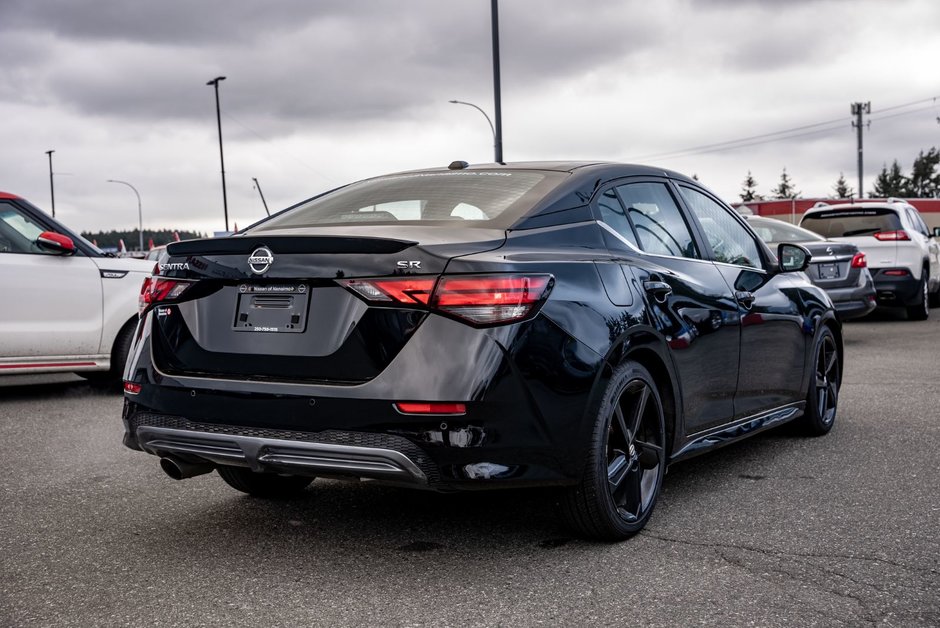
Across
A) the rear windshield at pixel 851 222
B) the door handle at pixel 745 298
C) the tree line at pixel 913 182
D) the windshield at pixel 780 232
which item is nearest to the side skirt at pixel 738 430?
the door handle at pixel 745 298

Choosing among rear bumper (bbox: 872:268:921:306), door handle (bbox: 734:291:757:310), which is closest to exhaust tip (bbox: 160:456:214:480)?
door handle (bbox: 734:291:757:310)

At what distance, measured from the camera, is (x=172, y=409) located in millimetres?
3953

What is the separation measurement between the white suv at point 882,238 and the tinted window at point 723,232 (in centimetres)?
1006

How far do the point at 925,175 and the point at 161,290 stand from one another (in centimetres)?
12937

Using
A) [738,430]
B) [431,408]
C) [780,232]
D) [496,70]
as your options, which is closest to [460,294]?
[431,408]

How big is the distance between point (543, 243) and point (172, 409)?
1.48m

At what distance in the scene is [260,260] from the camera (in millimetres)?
3836

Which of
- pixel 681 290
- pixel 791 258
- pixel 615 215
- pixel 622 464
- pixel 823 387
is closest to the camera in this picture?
pixel 622 464

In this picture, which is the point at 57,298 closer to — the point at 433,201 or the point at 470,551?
the point at 433,201

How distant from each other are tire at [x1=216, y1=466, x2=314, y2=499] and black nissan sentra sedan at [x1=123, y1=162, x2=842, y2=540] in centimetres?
3

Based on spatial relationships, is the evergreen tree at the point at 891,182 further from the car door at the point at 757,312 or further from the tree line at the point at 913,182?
the car door at the point at 757,312

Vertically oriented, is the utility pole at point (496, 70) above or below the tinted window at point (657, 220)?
above

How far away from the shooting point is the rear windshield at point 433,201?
4156 mm

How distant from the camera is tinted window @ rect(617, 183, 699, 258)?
15.5ft
